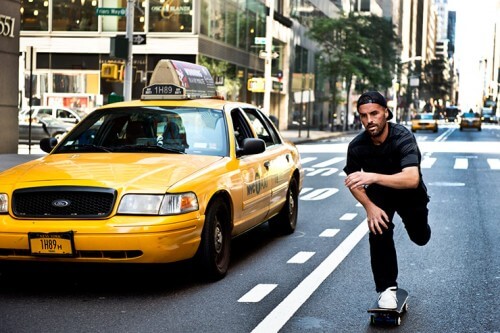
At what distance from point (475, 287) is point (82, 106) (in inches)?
1392

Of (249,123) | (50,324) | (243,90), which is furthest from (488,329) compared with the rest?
(243,90)

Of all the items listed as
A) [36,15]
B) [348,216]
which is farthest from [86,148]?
[36,15]

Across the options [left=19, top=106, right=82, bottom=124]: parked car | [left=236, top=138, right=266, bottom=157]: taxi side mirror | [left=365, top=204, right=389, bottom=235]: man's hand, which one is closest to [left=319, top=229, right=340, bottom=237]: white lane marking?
[left=236, top=138, right=266, bottom=157]: taxi side mirror

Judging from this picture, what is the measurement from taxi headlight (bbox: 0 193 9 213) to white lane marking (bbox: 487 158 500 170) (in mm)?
19135

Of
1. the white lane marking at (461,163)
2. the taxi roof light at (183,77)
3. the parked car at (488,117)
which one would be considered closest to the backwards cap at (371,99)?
the taxi roof light at (183,77)

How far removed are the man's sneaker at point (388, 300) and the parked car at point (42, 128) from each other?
26925 mm

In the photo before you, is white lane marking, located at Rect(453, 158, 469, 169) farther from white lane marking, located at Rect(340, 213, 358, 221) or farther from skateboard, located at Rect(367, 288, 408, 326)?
skateboard, located at Rect(367, 288, 408, 326)

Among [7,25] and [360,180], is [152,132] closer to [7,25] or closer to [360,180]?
[360,180]

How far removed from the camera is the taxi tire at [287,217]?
411 inches

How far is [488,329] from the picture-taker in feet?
19.5

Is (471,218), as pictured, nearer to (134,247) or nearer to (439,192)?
(439,192)

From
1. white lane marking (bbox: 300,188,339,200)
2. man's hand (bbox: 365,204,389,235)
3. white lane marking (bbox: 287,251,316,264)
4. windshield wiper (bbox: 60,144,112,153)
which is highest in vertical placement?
windshield wiper (bbox: 60,144,112,153)

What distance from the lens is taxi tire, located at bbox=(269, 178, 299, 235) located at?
10.4m

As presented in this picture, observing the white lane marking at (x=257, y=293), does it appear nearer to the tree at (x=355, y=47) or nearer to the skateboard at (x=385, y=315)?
the skateboard at (x=385, y=315)
